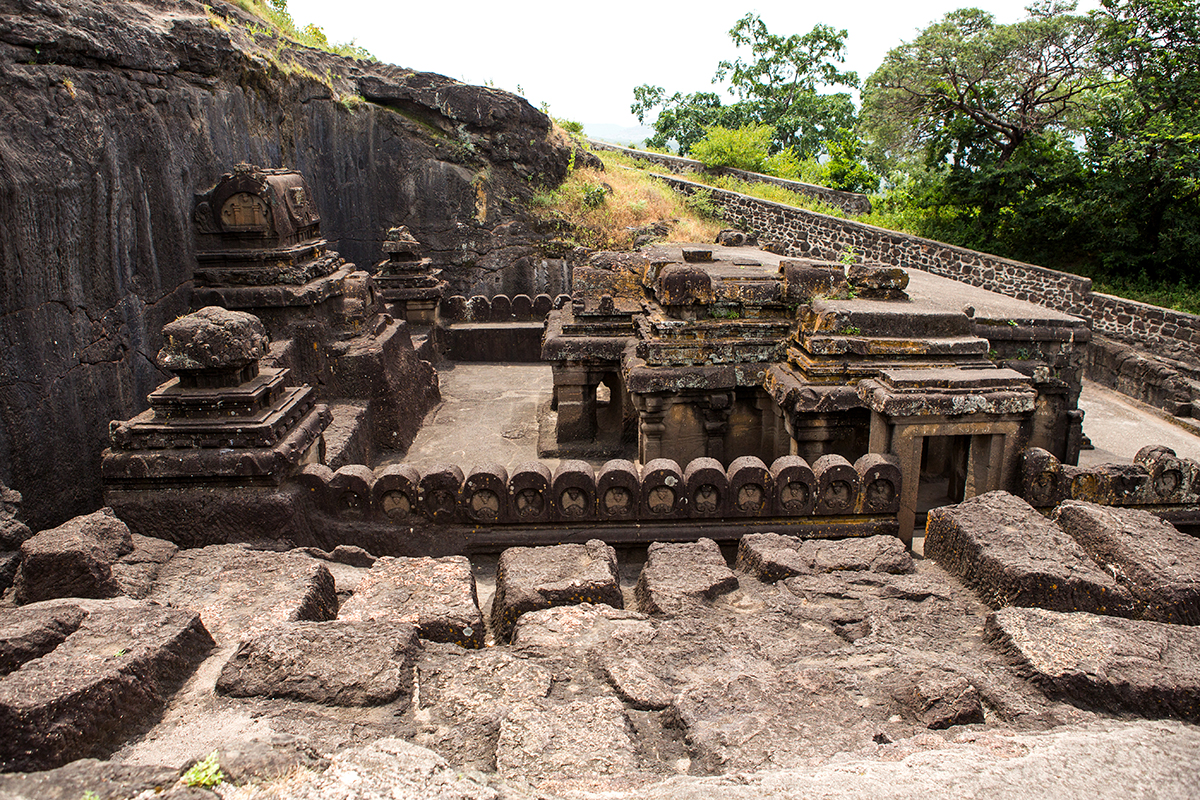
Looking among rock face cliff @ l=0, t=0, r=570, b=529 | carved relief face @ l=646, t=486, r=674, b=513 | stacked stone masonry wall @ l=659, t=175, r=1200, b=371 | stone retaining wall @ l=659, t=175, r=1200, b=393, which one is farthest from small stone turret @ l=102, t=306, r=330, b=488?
stone retaining wall @ l=659, t=175, r=1200, b=393

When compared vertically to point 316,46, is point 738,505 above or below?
below

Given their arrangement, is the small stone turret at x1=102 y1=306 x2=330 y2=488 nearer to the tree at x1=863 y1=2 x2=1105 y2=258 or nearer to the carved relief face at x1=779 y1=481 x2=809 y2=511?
the carved relief face at x1=779 y1=481 x2=809 y2=511

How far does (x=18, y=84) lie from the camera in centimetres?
545

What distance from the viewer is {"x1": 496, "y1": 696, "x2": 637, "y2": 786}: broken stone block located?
2719 millimetres

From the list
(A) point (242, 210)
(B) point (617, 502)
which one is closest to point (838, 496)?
(B) point (617, 502)

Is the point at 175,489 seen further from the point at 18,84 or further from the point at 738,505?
A: the point at 738,505

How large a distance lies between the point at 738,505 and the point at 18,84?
246 inches

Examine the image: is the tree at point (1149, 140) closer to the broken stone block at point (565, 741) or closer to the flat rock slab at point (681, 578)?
the flat rock slab at point (681, 578)

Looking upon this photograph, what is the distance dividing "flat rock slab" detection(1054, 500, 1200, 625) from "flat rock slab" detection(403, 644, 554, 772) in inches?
123

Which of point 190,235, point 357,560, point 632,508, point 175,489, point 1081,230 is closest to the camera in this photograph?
point 357,560

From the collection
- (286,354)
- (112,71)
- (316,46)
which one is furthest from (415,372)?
(316,46)

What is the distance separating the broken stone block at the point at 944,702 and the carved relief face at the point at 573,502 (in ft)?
10.5

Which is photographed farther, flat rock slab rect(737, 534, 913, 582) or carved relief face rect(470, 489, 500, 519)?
carved relief face rect(470, 489, 500, 519)

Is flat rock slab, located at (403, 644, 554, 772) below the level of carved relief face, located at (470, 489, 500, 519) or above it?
above
